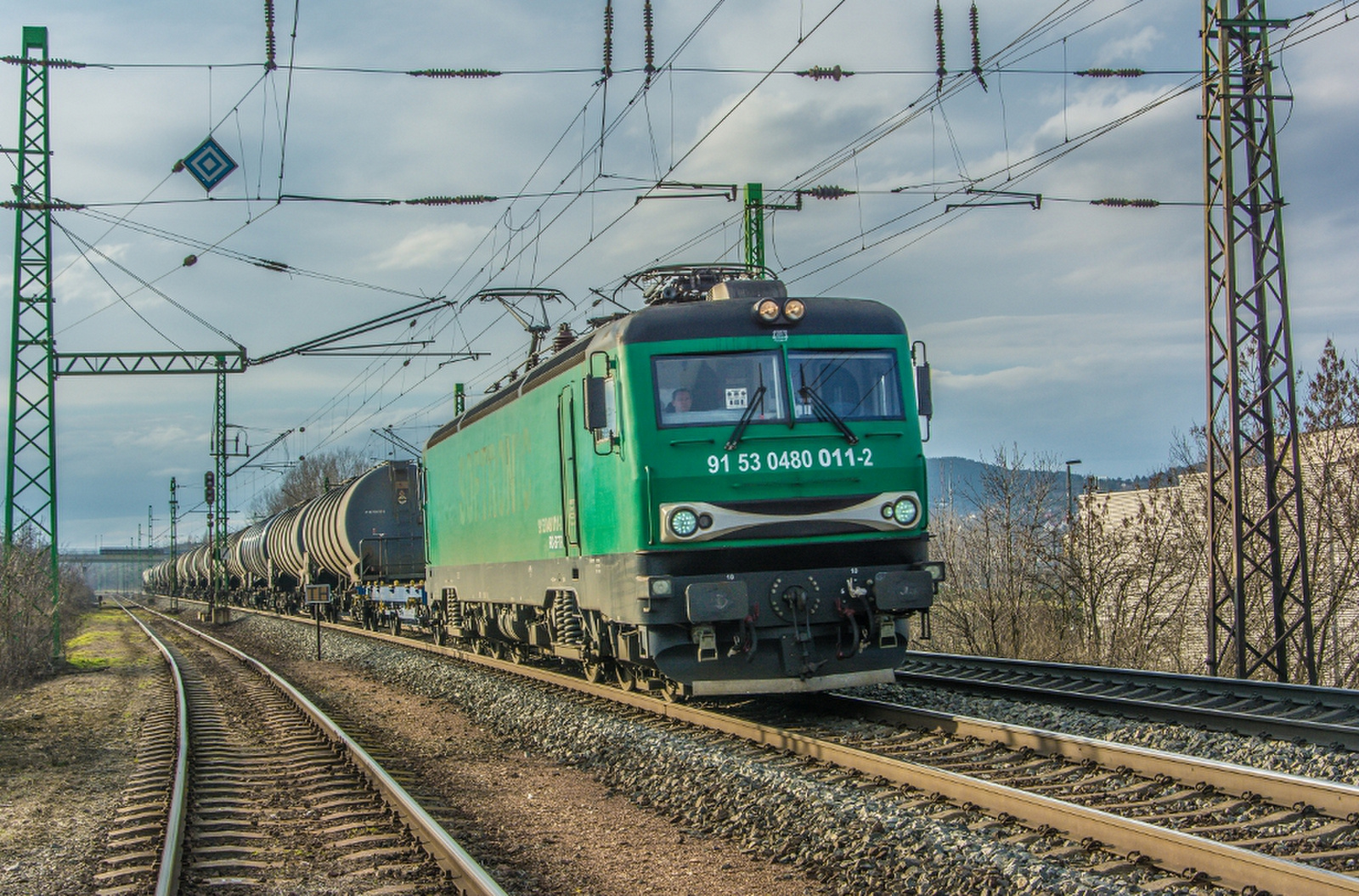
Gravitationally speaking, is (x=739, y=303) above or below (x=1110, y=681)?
above

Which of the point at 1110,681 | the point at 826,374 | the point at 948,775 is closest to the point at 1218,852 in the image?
the point at 948,775

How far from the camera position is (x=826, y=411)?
9883mm

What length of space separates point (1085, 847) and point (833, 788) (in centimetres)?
185

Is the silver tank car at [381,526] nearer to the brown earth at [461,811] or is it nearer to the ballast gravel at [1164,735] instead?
the brown earth at [461,811]

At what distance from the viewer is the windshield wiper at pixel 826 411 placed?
9.84 metres

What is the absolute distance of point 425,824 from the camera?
22.4 ft

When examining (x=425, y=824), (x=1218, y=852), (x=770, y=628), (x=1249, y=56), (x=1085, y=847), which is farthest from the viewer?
(x=1249, y=56)

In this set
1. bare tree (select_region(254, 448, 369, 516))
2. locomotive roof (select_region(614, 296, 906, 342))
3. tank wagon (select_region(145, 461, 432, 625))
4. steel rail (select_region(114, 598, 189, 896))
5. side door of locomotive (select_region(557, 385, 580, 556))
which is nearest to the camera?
steel rail (select_region(114, 598, 189, 896))

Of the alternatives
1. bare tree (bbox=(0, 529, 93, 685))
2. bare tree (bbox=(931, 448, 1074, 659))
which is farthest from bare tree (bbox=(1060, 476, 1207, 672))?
bare tree (bbox=(0, 529, 93, 685))

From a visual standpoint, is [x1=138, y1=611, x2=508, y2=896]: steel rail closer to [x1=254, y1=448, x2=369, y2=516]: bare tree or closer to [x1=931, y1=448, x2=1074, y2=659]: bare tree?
[x1=931, y1=448, x2=1074, y2=659]: bare tree

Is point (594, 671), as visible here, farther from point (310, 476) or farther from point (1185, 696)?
point (310, 476)

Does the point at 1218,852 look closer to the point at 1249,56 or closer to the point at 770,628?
the point at 770,628

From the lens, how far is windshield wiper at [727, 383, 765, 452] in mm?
9586

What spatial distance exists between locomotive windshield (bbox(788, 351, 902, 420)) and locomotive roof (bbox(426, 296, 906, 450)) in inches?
8.5
